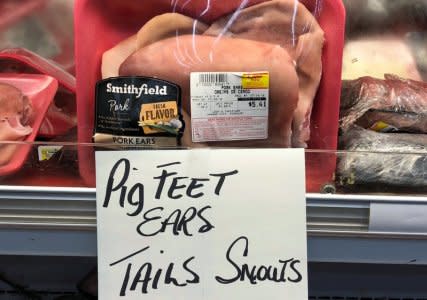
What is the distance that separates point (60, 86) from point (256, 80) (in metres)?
0.37

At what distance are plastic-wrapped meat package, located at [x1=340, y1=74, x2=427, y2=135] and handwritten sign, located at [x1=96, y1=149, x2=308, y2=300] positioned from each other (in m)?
0.22

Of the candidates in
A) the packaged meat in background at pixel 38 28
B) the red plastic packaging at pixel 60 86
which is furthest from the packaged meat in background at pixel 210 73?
the packaged meat in background at pixel 38 28

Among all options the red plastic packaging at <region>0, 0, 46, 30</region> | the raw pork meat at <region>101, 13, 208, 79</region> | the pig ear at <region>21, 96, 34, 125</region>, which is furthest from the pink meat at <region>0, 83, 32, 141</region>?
the red plastic packaging at <region>0, 0, 46, 30</region>

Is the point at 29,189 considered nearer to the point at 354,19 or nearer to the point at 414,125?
the point at 414,125

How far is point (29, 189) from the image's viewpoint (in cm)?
57

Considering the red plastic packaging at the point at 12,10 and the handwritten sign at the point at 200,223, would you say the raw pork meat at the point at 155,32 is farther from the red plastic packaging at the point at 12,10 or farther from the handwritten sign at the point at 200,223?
the red plastic packaging at the point at 12,10

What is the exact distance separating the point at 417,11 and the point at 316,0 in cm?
43

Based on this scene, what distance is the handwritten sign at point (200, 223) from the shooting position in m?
0.58

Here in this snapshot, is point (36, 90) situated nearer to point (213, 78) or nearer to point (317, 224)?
point (213, 78)

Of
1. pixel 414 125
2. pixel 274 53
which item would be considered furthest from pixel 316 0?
pixel 414 125

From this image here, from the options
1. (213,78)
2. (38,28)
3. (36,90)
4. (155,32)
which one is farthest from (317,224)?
(38,28)

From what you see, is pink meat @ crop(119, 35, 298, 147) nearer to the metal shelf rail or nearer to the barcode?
the barcode

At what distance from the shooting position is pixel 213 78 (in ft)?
2.13

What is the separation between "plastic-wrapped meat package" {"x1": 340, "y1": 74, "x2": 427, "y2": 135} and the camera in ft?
2.46
